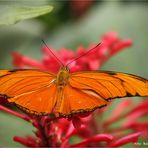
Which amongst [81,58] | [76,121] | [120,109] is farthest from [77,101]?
[120,109]

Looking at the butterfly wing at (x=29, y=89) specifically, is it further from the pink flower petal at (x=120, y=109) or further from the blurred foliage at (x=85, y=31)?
the blurred foliage at (x=85, y=31)

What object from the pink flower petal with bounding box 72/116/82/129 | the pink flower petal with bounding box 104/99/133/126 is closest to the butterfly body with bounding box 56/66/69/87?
the pink flower petal with bounding box 72/116/82/129

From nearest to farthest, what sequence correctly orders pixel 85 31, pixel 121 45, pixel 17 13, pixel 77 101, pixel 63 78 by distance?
pixel 17 13
pixel 77 101
pixel 63 78
pixel 121 45
pixel 85 31

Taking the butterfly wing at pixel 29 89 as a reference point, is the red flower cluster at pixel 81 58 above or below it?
above

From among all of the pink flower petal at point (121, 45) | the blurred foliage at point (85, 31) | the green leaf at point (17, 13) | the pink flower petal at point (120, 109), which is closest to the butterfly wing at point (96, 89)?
the green leaf at point (17, 13)

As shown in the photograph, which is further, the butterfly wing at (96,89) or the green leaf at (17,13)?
the butterfly wing at (96,89)

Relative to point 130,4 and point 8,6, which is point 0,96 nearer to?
point 8,6

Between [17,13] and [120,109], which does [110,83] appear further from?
[120,109]
